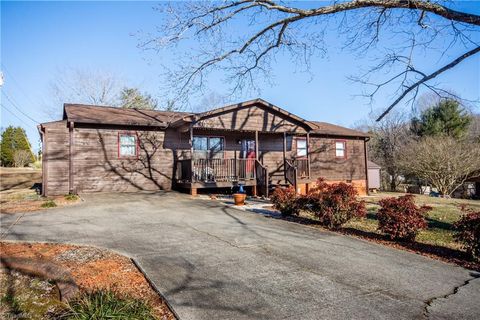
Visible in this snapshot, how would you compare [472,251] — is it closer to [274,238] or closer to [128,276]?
[274,238]

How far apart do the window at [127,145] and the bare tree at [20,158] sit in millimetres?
34118

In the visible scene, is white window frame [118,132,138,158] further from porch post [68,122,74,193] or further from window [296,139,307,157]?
window [296,139,307,157]

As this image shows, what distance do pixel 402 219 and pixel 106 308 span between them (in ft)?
21.5

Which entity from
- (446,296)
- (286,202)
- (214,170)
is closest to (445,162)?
(214,170)

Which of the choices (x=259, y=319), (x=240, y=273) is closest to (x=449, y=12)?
(x=240, y=273)

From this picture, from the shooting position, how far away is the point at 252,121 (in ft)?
56.3

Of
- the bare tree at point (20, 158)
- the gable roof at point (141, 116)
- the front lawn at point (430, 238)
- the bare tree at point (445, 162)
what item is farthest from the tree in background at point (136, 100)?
the front lawn at point (430, 238)

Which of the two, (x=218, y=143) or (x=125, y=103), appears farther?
(x=125, y=103)

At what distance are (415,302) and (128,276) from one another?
12.6ft

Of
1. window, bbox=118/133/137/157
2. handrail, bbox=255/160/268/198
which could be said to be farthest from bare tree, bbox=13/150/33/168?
handrail, bbox=255/160/268/198

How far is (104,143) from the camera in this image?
15445 mm

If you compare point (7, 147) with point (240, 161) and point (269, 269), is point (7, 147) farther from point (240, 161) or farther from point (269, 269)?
point (269, 269)

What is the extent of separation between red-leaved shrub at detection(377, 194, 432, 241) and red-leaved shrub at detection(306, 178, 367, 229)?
0.97m

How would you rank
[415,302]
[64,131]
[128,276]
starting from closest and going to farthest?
1. [415,302]
2. [128,276]
3. [64,131]
